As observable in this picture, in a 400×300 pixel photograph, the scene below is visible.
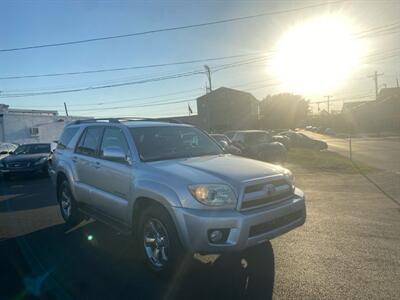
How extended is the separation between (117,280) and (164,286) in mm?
612

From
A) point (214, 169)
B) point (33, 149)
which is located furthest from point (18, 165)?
point (214, 169)

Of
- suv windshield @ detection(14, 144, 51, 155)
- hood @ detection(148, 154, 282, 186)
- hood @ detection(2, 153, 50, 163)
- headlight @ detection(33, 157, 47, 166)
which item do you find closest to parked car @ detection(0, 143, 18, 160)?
suv windshield @ detection(14, 144, 51, 155)

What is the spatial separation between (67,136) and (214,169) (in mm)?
4052

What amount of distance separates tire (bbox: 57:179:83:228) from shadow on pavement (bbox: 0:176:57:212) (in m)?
2.22

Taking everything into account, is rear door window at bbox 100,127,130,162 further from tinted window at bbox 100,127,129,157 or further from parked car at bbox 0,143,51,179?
parked car at bbox 0,143,51,179

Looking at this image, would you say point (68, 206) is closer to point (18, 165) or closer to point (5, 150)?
point (18, 165)

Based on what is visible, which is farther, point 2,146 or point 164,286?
point 2,146

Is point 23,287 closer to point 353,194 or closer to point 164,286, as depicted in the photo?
point 164,286

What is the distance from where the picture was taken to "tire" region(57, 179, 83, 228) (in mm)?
6297

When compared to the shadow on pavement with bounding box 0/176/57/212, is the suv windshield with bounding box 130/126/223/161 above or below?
above

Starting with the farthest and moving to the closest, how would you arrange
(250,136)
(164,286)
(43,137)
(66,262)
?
(43,137)
(250,136)
(66,262)
(164,286)

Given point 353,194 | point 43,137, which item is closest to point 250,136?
point 353,194

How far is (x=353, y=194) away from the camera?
8.91 metres

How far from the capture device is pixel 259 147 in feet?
55.0
